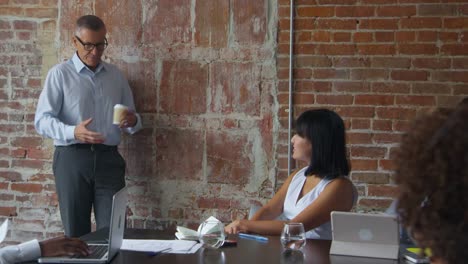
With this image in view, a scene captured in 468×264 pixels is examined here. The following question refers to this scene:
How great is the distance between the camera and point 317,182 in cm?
341

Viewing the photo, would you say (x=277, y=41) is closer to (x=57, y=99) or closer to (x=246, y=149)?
(x=246, y=149)

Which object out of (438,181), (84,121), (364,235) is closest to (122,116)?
(84,121)

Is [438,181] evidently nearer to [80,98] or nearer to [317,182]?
[317,182]

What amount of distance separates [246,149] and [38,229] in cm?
164

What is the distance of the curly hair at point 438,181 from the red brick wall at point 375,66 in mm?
3051

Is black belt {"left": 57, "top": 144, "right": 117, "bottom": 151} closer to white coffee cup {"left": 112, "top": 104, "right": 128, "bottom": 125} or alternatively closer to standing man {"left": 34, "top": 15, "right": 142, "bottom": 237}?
standing man {"left": 34, "top": 15, "right": 142, "bottom": 237}

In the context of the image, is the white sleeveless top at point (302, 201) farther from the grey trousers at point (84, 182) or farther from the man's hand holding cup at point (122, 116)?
the grey trousers at point (84, 182)

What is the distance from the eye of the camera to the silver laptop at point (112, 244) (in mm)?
2373

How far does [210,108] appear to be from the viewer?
4539mm

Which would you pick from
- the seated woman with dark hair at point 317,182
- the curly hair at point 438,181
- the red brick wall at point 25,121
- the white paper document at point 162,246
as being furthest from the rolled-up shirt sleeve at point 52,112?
the curly hair at point 438,181

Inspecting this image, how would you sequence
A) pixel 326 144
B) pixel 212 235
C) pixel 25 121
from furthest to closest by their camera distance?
pixel 25 121, pixel 326 144, pixel 212 235

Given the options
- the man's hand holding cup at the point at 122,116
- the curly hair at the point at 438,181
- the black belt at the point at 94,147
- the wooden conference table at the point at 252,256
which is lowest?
the wooden conference table at the point at 252,256

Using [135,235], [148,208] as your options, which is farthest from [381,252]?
[148,208]

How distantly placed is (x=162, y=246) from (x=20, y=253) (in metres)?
0.57
